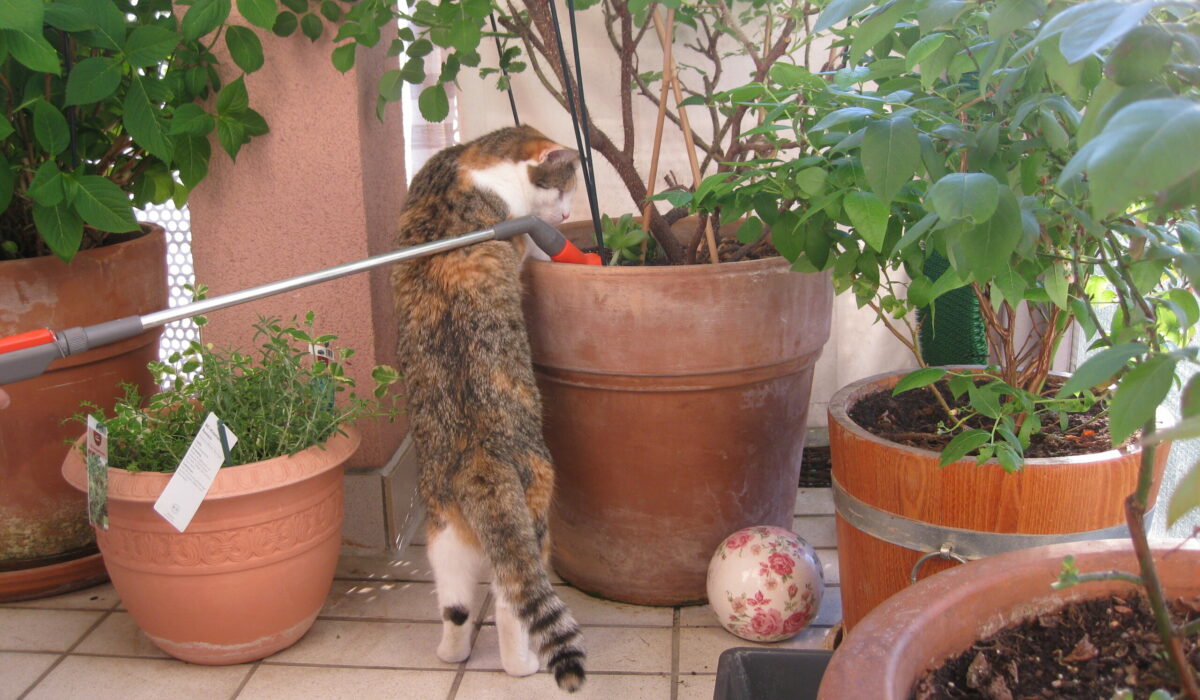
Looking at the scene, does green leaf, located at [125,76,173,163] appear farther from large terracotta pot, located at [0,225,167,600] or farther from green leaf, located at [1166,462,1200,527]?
green leaf, located at [1166,462,1200,527]

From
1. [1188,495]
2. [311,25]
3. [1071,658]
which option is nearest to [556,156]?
[311,25]

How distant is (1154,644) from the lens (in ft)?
2.80

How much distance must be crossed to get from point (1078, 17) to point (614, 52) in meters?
1.88

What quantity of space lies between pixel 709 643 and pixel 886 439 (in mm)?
556

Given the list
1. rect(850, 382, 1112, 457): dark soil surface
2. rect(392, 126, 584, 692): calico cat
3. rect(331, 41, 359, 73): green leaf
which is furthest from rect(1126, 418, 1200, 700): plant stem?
rect(331, 41, 359, 73): green leaf

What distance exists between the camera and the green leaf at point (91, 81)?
5.36ft

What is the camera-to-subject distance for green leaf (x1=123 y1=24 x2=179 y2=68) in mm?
1676

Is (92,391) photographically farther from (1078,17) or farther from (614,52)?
(1078,17)

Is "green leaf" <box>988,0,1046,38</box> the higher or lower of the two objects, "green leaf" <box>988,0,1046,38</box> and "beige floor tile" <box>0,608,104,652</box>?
the higher

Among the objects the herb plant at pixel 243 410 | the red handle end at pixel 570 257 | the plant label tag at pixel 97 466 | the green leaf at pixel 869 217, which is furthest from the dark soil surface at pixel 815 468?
the plant label tag at pixel 97 466

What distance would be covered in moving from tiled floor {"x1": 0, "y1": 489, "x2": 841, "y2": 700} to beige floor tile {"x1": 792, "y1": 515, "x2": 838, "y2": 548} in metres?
0.09

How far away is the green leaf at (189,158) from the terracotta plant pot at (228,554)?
55cm

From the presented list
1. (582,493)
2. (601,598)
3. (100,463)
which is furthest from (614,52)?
(100,463)

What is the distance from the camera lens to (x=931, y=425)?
5.06ft
